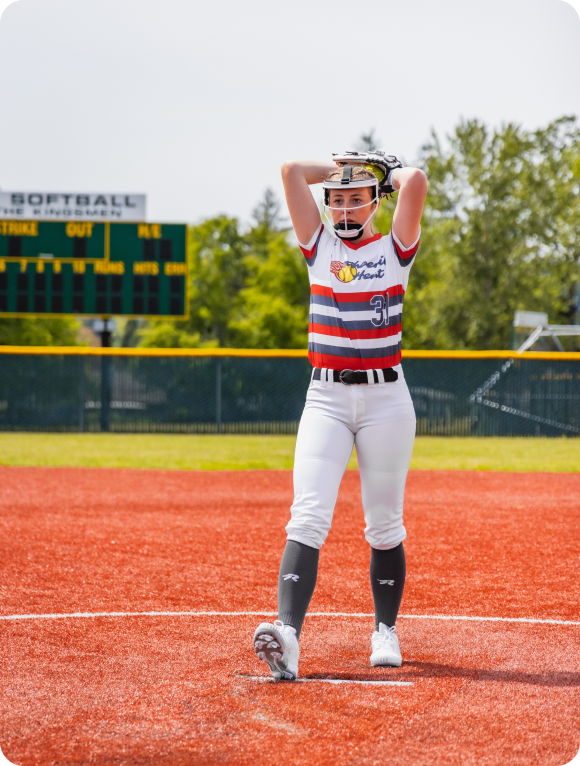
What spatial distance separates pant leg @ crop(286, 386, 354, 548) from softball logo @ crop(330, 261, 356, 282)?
46cm

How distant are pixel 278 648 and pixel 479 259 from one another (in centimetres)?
3908

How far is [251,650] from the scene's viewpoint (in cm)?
384

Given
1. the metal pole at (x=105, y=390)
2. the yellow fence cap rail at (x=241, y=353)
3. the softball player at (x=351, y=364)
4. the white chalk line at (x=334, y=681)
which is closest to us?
the white chalk line at (x=334, y=681)

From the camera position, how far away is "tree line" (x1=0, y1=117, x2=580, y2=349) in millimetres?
39719

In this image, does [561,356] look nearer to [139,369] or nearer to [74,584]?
[139,369]

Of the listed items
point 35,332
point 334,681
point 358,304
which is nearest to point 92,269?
point 358,304

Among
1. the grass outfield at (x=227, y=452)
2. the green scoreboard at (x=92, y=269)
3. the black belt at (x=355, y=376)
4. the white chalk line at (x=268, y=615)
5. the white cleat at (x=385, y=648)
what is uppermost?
the green scoreboard at (x=92, y=269)

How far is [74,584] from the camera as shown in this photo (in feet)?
17.2

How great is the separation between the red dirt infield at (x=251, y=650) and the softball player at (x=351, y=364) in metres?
0.38

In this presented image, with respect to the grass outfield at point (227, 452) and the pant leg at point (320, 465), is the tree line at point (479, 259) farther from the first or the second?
the pant leg at point (320, 465)

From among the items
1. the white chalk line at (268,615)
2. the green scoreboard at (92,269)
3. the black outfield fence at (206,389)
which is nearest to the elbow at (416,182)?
the white chalk line at (268,615)

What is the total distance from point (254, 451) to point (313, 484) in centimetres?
1241

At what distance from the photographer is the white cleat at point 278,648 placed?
3.16 m

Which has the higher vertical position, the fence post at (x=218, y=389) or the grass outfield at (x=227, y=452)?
the fence post at (x=218, y=389)
